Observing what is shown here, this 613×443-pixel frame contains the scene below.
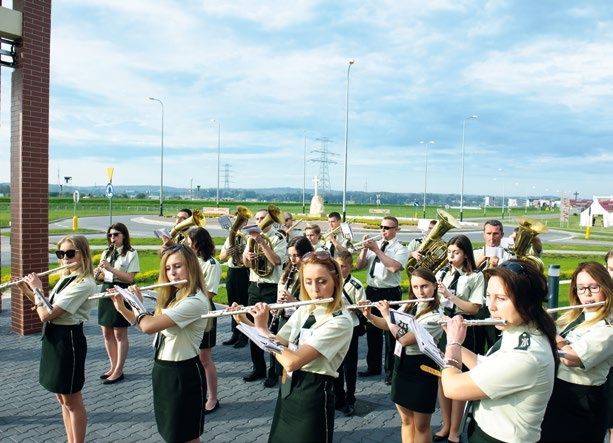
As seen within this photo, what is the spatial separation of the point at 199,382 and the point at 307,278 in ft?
4.46

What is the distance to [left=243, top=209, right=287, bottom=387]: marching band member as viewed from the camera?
23.2ft

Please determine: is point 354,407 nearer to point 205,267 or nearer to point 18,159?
point 205,267

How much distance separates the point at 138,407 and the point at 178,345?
2.61 meters

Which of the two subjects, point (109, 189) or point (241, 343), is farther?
point (109, 189)

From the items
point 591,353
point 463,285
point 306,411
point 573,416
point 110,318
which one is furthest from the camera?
point 110,318

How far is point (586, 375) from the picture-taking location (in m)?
3.84

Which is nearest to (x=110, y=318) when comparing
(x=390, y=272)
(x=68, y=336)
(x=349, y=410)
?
(x=68, y=336)

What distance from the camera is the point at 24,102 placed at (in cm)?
848

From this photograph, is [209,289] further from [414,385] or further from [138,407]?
[414,385]

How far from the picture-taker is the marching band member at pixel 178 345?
3.93m

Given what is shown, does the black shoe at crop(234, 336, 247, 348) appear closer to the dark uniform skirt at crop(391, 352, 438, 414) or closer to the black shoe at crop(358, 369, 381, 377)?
the black shoe at crop(358, 369, 381, 377)

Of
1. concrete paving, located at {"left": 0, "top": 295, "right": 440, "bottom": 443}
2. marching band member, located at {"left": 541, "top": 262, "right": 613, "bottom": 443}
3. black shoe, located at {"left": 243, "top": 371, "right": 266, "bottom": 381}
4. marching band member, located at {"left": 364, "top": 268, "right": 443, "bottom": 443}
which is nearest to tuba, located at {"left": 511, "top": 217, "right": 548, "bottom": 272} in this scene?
concrete paving, located at {"left": 0, "top": 295, "right": 440, "bottom": 443}

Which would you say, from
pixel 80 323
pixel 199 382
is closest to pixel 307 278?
pixel 199 382

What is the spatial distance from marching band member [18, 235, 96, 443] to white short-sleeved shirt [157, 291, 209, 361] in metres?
1.29
